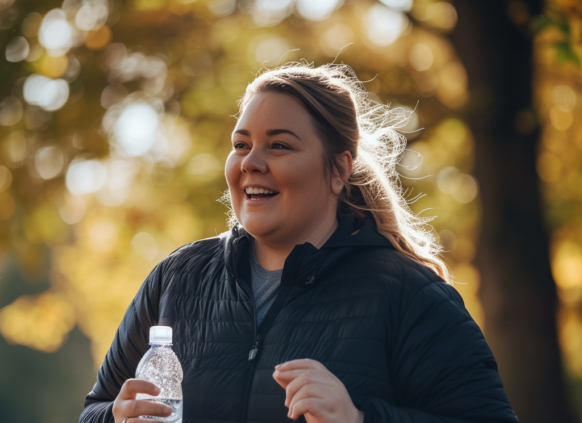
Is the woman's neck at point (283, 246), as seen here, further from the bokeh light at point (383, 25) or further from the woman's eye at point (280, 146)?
the bokeh light at point (383, 25)

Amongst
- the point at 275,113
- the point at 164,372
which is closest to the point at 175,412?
the point at 164,372

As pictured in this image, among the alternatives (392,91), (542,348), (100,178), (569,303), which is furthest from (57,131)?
(569,303)

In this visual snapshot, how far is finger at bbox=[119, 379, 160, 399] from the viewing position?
84.9 inches

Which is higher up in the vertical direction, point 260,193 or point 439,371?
point 260,193

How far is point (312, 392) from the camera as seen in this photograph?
79.7 inches

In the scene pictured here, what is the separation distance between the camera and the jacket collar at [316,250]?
8.78 feet

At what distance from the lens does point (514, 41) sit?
24.7 feet

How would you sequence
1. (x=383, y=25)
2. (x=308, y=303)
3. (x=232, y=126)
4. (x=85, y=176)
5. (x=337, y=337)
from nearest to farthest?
(x=337, y=337) → (x=308, y=303) → (x=85, y=176) → (x=383, y=25) → (x=232, y=126)

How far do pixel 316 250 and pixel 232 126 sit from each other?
6.48 m

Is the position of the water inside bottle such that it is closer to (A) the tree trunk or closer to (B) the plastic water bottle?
(B) the plastic water bottle

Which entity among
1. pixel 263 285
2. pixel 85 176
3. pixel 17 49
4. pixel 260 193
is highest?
pixel 17 49

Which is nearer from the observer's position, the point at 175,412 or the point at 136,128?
the point at 175,412

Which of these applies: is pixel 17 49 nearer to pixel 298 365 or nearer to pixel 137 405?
pixel 137 405

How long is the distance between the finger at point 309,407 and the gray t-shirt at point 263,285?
0.69 metres
